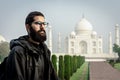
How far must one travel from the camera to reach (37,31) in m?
2.26

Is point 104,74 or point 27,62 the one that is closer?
point 27,62

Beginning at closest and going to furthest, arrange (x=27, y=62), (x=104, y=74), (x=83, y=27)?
1. (x=27, y=62)
2. (x=104, y=74)
3. (x=83, y=27)

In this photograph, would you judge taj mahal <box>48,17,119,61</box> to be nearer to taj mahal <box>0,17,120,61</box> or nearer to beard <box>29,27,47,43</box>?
taj mahal <box>0,17,120,61</box>

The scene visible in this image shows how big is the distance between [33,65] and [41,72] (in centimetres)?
9

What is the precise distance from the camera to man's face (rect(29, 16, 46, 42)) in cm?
225

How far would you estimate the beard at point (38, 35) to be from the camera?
225 cm

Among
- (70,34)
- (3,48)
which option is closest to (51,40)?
(70,34)

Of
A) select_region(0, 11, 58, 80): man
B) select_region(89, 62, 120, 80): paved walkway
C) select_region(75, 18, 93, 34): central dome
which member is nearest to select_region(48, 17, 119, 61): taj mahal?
select_region(75, 18, 93, 34): central dome

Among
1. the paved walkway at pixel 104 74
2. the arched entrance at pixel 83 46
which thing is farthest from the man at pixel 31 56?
the arched entrance at pixel 83 46

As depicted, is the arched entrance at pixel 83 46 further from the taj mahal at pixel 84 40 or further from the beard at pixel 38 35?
the beard at pixel 38 35

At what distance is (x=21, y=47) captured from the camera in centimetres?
222

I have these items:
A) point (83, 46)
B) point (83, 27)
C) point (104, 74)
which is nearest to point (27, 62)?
point (104, 74)

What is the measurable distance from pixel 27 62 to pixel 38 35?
16 centimetres

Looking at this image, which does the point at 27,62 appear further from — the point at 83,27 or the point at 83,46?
the point at 83,46
